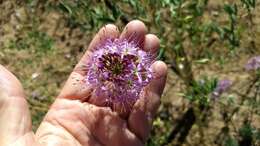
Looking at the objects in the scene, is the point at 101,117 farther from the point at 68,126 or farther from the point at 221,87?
the point at 221,87

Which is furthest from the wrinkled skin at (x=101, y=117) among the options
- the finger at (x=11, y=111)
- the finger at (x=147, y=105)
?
the finger at (x=11, y=111)

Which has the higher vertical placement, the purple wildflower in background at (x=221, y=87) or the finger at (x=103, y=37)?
the finger at (x=103, y=37)

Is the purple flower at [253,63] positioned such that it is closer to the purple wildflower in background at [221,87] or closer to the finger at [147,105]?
the purple wildflower in background at [221,87]

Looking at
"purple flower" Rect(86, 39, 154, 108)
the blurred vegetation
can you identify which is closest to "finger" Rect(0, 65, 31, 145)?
"purple flower" Rect(86, 39, 154, 108)

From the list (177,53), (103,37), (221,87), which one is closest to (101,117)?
(103,37)

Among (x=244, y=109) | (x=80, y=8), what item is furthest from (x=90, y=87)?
(x=244, y=109)

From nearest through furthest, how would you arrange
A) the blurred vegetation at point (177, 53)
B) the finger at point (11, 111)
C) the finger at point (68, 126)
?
the finger at point (11, 111)
the finger at point (68, 126)
the blurred vegetation at point (177, 53)
